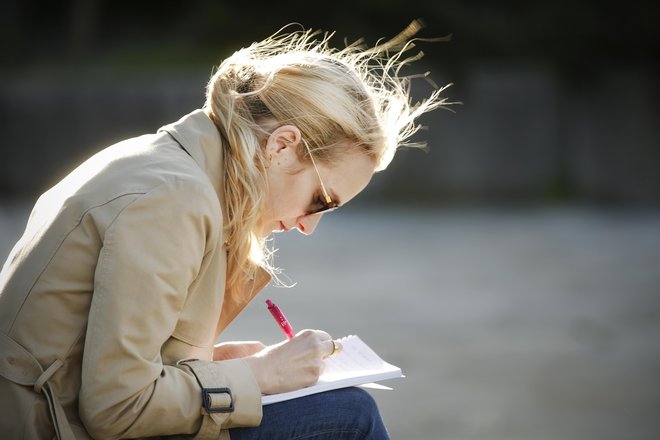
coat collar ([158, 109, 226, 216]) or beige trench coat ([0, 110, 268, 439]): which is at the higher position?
coat collar ([158, 109, 226, 216])

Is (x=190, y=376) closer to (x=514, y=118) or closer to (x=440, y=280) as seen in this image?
(x=440, y=280)

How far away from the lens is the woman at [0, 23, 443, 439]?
4.91 ft

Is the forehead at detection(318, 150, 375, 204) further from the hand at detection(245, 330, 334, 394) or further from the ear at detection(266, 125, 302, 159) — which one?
the hand at detection(245, 330, 334, 394)

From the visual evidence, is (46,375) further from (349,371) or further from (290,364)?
(349,371)

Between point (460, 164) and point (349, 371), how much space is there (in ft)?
22.3

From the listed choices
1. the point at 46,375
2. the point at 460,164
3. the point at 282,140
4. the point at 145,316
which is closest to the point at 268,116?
the point at 282,140

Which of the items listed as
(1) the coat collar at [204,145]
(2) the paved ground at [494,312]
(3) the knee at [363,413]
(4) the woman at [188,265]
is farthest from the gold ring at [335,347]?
(2) the paved ground at [494,312]

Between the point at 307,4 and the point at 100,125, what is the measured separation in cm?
232

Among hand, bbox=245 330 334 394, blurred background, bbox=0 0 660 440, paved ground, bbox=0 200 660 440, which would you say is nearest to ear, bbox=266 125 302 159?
hand, bbox=245 330 334 394

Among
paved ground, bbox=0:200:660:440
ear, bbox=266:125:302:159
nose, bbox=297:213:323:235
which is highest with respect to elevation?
ear, bbox=266:125:302:159

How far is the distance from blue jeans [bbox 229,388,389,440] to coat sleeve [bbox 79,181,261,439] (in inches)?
4.6

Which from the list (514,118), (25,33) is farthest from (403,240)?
(25,33)

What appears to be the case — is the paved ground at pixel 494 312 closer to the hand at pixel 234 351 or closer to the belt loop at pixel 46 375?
the hand at pixel 234 351

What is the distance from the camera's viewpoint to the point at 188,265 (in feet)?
5.04
